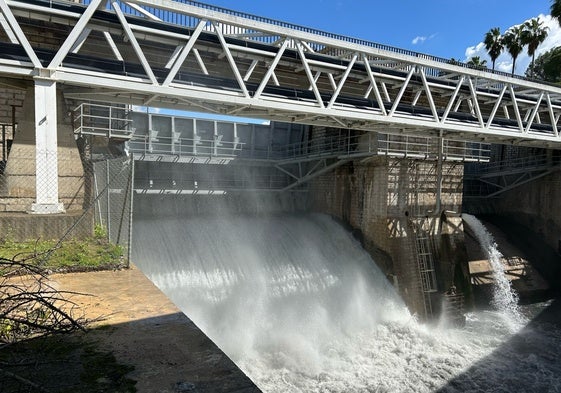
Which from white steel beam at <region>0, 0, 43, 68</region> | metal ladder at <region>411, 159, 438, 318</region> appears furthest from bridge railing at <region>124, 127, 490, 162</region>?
white steel beam at <region>0, 0, 43, 68</region>

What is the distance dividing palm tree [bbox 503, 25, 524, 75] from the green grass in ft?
134

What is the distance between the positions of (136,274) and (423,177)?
1361cm

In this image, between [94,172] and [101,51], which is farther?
[101,51]

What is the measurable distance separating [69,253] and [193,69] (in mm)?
9549

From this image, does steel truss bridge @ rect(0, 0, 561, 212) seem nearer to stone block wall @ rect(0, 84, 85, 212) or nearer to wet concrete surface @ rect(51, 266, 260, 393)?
stone block wall @ rect(0, 84, 85, 212)

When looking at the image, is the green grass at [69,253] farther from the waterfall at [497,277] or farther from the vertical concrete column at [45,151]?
the waterfall at [497,277]

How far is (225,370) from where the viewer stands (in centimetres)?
315

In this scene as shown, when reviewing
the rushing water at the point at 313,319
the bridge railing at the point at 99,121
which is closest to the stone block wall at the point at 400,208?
the rushing water at the point at 313,319

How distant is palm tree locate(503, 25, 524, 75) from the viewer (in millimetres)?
36125

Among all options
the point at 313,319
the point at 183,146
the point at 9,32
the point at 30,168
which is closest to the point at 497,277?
the point at 313,319

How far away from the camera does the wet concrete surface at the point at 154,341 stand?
300 centimetres

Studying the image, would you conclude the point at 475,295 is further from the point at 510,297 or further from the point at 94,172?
the point at 94,172

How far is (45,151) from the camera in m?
8.65

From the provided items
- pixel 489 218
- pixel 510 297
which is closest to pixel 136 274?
pixel 510 297
